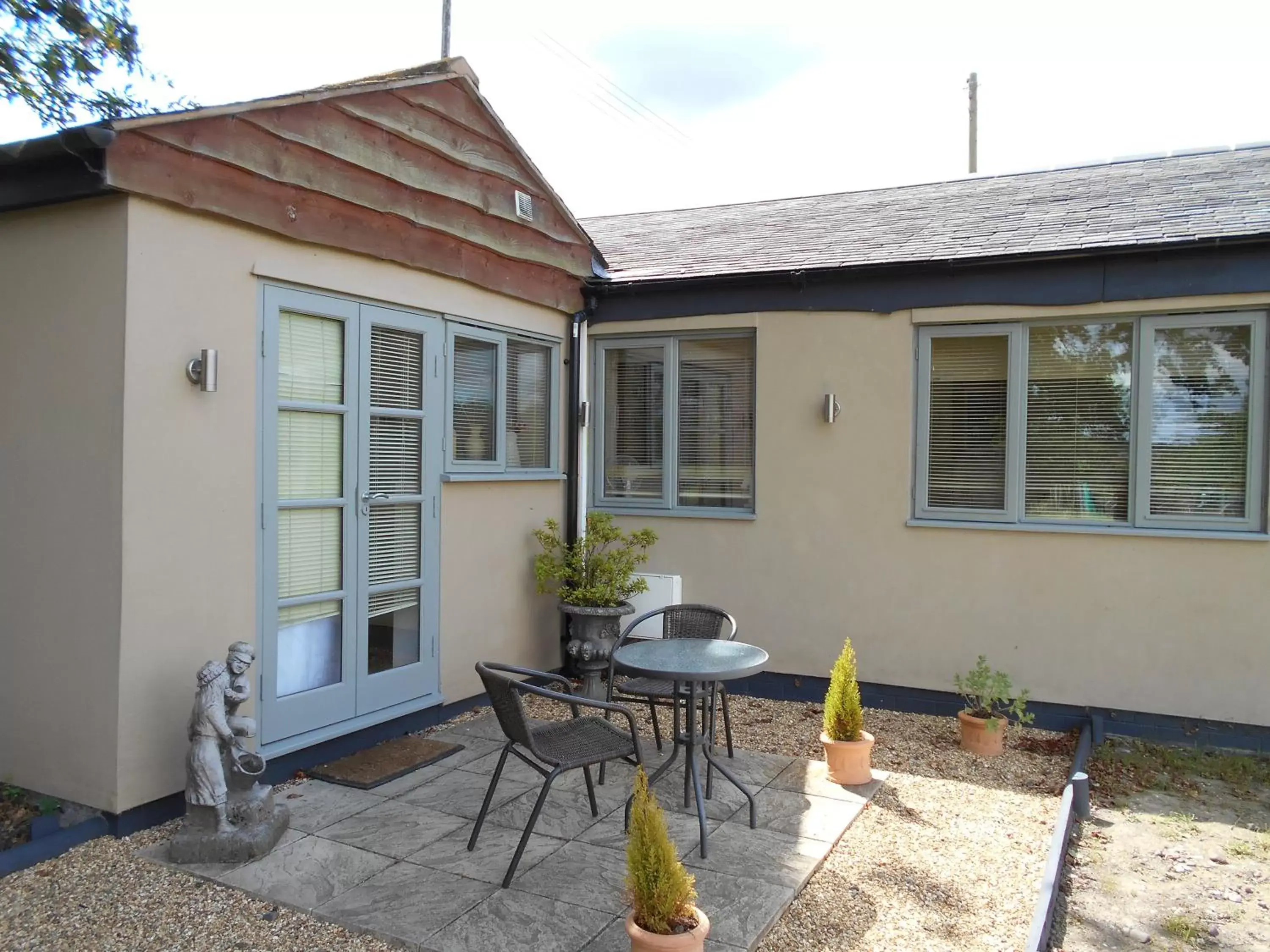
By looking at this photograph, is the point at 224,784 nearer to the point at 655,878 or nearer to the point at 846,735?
the point at 655,878

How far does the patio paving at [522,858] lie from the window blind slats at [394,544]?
3.80ft

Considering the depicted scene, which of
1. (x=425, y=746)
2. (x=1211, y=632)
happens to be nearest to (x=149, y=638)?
(x=425, y=746)

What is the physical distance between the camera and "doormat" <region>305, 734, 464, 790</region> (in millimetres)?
4770

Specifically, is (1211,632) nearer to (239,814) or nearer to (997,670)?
(997,670)

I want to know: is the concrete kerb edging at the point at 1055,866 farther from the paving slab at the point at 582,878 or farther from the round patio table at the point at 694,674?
the paving slab at the point at 582,878

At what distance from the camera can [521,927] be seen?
3305mm

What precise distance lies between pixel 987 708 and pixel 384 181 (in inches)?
192

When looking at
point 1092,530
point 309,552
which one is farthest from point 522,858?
point 1092,530

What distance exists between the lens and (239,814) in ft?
12.8

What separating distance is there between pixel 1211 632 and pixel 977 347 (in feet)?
7.63

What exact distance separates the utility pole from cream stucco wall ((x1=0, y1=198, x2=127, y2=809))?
63.3 feet

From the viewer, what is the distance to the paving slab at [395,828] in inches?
158

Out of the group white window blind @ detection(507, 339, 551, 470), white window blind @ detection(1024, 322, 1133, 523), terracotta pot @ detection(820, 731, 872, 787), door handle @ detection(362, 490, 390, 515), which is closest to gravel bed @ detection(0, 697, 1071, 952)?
terracotta pot @ detection(820, 731, 872, 787)

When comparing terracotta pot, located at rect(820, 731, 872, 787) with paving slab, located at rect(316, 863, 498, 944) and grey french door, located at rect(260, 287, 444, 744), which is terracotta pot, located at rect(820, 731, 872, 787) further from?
grey french door, located at rect(260, 287, 444, 744)
